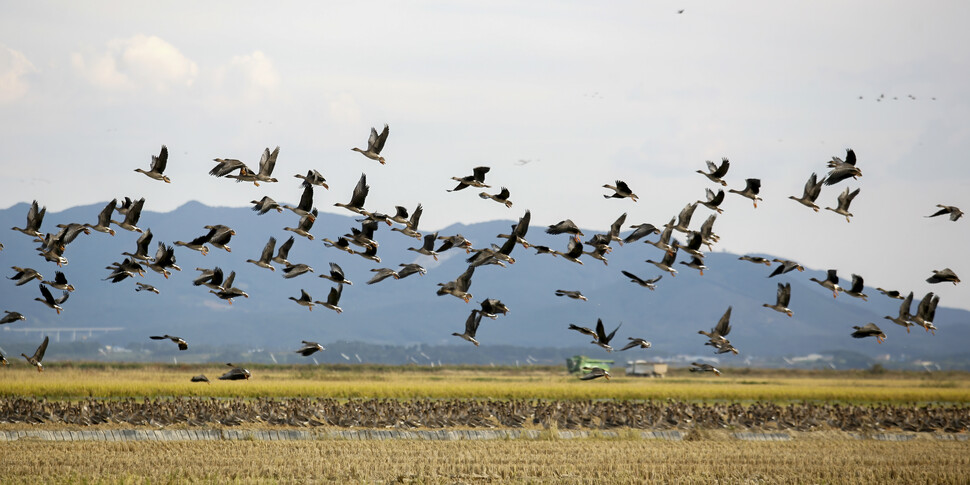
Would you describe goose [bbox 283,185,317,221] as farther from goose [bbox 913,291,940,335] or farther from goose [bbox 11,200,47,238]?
goose [bbox 913,291,940,335]

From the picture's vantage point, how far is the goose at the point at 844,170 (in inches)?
939

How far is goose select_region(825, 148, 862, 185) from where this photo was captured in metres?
23.9

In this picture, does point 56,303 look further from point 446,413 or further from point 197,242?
point 446,413

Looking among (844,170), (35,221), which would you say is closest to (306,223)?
(35,221)

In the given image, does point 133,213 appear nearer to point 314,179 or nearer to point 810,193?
point 314,179

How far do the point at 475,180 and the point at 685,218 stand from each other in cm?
535

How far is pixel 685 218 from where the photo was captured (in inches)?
1033

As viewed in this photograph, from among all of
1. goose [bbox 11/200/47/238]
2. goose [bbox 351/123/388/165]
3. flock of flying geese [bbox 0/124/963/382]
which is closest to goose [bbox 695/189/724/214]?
flock of flying geese [bbox 0/124/963/382]

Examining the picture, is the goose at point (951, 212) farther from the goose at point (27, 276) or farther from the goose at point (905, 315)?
the goose at point (27, 276)

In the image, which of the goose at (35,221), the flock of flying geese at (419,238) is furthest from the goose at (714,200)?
the goose at (35,221)

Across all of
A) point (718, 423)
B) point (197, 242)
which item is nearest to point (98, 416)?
point (197, 242)

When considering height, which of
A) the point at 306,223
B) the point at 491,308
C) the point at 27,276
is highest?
the point at 306,223

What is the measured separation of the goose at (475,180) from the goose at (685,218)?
483 centimetres

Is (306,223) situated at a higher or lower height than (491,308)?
higher
